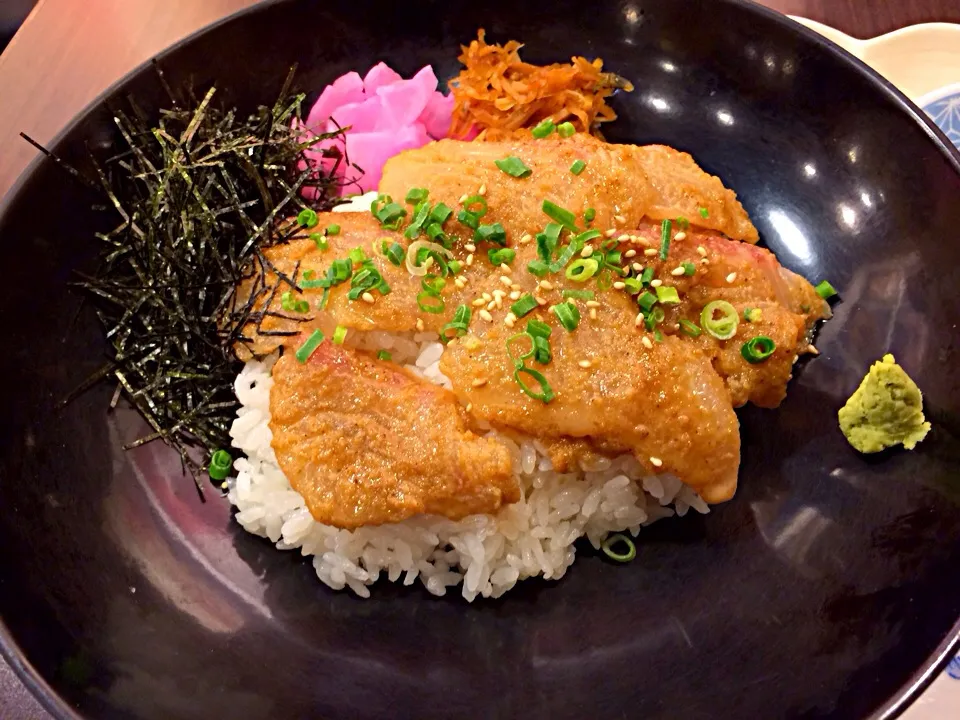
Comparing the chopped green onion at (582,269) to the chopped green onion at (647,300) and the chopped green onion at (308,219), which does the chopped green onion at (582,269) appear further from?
the chopped green onion at (308,219)

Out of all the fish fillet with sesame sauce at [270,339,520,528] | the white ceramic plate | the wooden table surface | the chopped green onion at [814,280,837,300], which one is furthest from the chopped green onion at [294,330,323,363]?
the white ceramic plate

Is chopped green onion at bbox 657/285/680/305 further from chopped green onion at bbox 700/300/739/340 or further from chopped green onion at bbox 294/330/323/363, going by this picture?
chopped green onion at bbox 294/330/323/363

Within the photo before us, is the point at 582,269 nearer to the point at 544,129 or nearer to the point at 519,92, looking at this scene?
the point at 544,129

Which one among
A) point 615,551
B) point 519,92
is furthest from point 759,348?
point 519,92

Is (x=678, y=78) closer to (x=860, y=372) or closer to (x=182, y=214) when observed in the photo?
(x=860, y=372)

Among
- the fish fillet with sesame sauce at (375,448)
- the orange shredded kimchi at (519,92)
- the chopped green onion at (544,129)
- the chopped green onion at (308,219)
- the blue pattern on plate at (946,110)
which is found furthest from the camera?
the blue pattern on plate at (946,110)

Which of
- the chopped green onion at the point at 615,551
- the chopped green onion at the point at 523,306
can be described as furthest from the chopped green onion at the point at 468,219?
the chopped green onion at the point at 615,551
